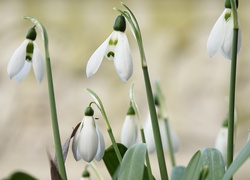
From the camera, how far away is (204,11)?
2.60 meters

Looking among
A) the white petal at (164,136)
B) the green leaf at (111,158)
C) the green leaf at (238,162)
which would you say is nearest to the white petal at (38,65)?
the green leaf at (111,158)

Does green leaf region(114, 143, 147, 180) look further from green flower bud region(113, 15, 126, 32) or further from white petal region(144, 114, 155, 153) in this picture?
white petal region(144, 114, 155, 153)

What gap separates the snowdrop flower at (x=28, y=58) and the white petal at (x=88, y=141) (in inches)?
2.7

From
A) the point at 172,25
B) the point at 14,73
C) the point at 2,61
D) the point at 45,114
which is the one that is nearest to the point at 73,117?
the point at 45,114

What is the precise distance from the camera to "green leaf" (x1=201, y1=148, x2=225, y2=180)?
0.65 metres

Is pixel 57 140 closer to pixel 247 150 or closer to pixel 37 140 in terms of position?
Answer: pixel 247 150

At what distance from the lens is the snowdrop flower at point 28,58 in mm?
704

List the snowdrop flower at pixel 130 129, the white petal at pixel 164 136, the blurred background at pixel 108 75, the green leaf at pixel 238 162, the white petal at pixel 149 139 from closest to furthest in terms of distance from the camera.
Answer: the green leaf at pixel 238 162
the snowdrop flower at pixel 130 129
the white petal at pixel 149 139
the white petal at pixel 164 136
the blurred background at pixel 108 75

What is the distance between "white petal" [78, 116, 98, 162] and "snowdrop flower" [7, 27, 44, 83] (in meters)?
0.07

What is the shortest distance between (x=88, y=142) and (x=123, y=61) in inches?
3.2

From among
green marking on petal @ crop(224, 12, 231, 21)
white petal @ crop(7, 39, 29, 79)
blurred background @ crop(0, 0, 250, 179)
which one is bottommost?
blurred background @ crop(0, 0, 250, 179)

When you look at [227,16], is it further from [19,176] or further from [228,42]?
[19,176]

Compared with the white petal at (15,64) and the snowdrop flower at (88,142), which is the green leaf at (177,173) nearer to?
the snowdrop flower at (88,142)

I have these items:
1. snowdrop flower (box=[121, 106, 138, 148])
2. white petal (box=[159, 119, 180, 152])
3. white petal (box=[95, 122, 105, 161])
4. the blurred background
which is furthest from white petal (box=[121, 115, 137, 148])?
the blurred background
